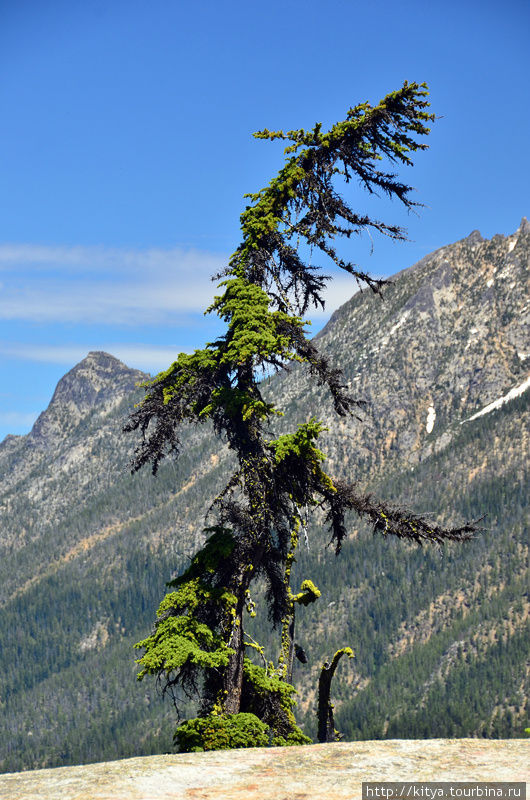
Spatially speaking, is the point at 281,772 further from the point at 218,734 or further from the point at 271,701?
the point at 271,701

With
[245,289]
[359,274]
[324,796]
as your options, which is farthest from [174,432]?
[324,796]

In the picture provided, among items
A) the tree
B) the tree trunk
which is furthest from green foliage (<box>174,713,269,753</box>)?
the tree trunk

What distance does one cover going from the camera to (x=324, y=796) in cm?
922

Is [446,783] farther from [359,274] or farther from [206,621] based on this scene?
[359,274]

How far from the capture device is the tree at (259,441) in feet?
48.5

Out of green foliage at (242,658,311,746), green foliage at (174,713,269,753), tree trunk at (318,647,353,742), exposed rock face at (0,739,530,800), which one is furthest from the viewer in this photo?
tree trunk at (318,647,353,742)

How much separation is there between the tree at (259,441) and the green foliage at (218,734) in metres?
0.03

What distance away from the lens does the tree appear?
1480cm

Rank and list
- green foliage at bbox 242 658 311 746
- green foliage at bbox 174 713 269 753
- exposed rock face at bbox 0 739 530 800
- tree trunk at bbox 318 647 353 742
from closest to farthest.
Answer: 1. exposed rock face at bbox 0 739 530 800
2. green foliage at bbox 174 713 269 753
3. green foliage at bbox 242 658 311 746
4. tree trunk at bbox 318 647 353 742

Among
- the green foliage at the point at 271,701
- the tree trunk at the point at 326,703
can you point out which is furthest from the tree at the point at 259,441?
the tree trunk at the point at 326,703

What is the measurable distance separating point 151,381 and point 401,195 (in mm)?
5891

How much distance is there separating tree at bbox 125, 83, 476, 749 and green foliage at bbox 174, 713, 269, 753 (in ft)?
0.09

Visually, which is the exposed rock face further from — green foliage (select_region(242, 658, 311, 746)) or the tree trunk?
the tree trunk

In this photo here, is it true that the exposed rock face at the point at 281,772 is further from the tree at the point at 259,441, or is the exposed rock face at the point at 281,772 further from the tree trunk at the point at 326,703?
the tree trunk at the point at 326,703
